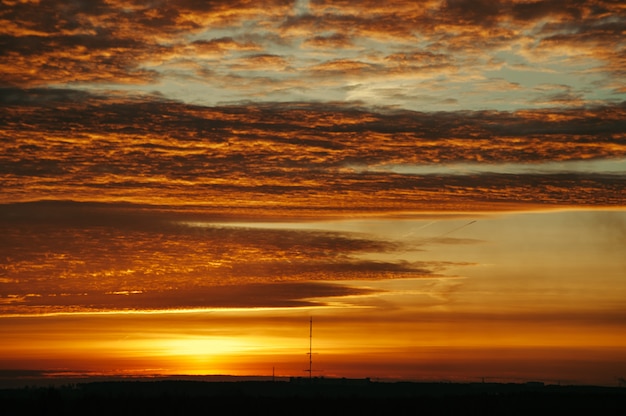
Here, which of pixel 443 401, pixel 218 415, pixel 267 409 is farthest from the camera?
pixel 443 401

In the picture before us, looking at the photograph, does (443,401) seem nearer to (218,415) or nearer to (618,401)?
(618,401)

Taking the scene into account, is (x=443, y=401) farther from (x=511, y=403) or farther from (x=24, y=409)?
(x=24, y=409)

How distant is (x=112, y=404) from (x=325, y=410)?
18264 millimetres

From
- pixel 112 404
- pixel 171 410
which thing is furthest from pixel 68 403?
pixel 171 410

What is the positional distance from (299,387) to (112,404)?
3951 inches

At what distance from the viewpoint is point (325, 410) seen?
79.2 m

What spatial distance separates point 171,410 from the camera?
7412 centimetres

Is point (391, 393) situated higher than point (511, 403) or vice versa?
point (391, 393)

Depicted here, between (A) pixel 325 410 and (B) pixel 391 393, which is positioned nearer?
(A) pixel 325 410

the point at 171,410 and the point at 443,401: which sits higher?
the point at 443,401

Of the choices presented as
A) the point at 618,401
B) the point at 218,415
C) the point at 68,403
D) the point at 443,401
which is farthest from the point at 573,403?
the point at 68,403

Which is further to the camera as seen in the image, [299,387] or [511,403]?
[299,387]

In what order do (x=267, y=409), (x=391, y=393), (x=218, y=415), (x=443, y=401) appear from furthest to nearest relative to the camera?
(x=391, y=393) < (x=443, y=401) < (x=267, y=409) < (x=218, y=415)

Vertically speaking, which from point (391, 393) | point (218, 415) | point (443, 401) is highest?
point (391, 393)
